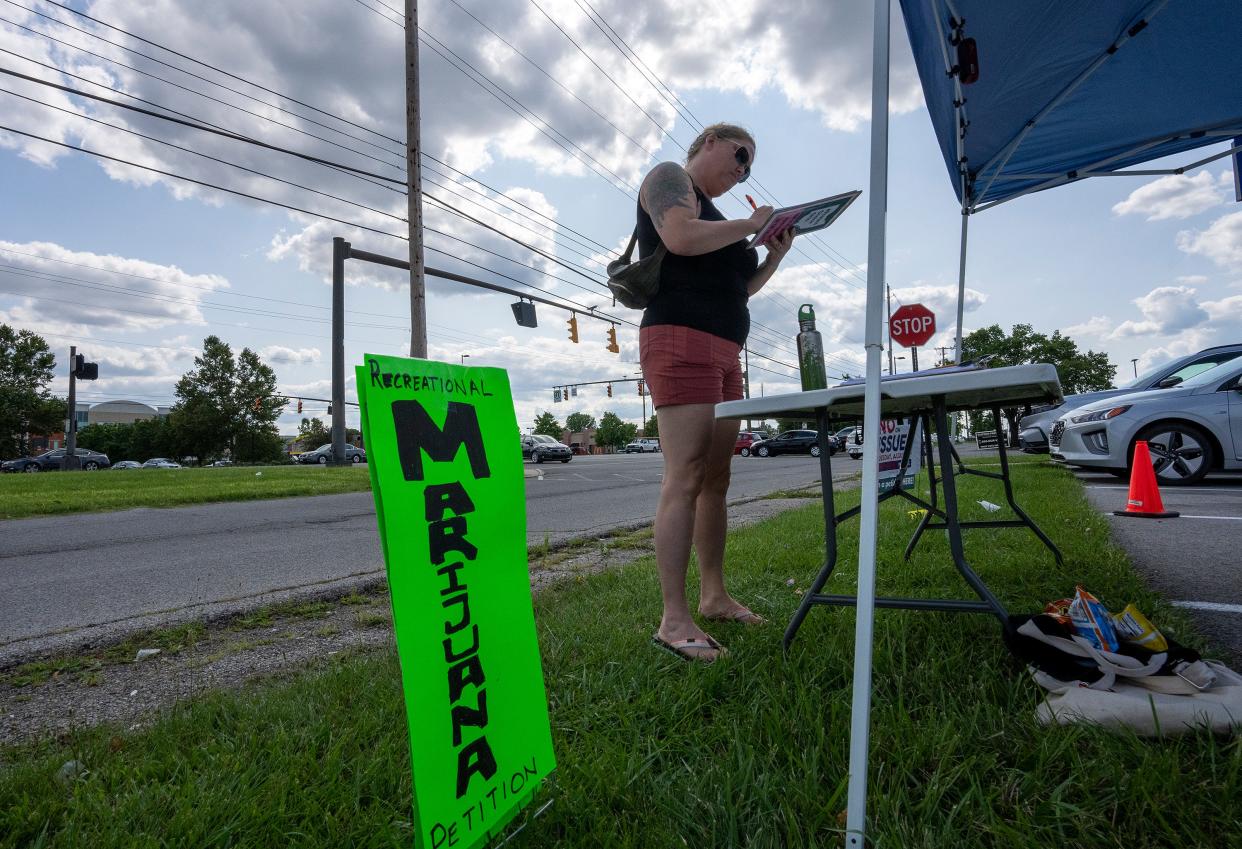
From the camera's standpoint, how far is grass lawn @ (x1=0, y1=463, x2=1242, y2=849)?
111 centimetres

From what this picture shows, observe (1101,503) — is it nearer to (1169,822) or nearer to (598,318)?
(1169,822)

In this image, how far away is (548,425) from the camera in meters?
97.3

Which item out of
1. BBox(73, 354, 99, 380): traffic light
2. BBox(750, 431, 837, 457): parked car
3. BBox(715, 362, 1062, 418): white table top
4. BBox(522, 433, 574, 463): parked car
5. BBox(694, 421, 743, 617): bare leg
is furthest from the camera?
BBox(750, 431, 837, 457): parked car

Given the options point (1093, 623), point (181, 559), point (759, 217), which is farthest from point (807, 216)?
point (181, 559)

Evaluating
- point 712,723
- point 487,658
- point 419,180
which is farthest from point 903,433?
point 419,180

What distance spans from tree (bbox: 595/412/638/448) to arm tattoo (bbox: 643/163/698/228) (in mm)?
97037

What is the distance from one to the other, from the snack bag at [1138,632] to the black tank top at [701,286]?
4.45 ft

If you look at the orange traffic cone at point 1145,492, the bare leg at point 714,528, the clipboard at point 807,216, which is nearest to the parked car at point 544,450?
the orange traffic cone at point 1145,492

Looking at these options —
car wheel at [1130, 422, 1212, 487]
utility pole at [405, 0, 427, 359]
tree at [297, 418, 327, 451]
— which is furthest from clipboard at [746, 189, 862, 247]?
tree at [297, 418, 327, 451]

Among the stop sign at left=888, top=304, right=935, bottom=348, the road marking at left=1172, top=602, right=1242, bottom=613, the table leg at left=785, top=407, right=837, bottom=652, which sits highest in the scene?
the stop sign at left=888, top=304, right=935, bottom=348

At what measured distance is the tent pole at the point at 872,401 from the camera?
1.08 metres

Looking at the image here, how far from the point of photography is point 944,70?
309 centimetres

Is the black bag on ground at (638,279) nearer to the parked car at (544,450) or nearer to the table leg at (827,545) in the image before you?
the table leg at (827,545)

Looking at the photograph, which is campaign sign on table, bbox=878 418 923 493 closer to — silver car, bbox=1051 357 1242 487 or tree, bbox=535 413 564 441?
silver car, bbox=1051 357 1242 487
